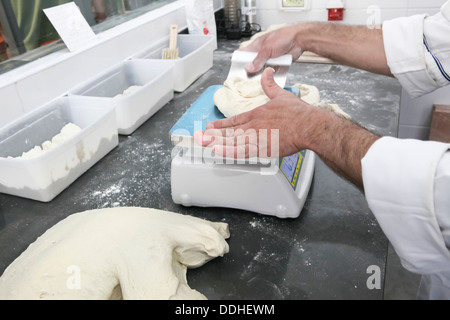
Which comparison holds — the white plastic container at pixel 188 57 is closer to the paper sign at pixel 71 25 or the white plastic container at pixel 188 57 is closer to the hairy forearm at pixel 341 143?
the paper sign at pixel 71 25

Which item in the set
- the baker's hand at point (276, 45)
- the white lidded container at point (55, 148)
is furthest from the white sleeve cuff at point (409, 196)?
the white lidded container at point (55, 148)

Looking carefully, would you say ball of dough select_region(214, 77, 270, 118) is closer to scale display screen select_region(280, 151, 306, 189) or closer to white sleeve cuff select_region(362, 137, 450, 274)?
scale display screen select_region(280, 151, 306, 189)

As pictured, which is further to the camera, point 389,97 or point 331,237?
point 389,97

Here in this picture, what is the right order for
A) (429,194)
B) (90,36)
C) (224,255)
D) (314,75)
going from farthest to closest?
(314,75) → (90,36) → (224,255) → (429,194)

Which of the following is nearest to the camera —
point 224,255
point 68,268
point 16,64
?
point 68,268

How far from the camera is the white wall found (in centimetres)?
222

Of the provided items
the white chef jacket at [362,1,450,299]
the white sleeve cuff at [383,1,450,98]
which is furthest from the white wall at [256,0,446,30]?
the white chef jacket at [362,1,450,299]

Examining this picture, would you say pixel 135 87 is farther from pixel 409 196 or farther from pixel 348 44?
pixel 409 196

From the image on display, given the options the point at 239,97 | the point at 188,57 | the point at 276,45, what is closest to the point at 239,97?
the point at 239,97

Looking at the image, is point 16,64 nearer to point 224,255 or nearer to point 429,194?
point 224,255

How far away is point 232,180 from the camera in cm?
95
